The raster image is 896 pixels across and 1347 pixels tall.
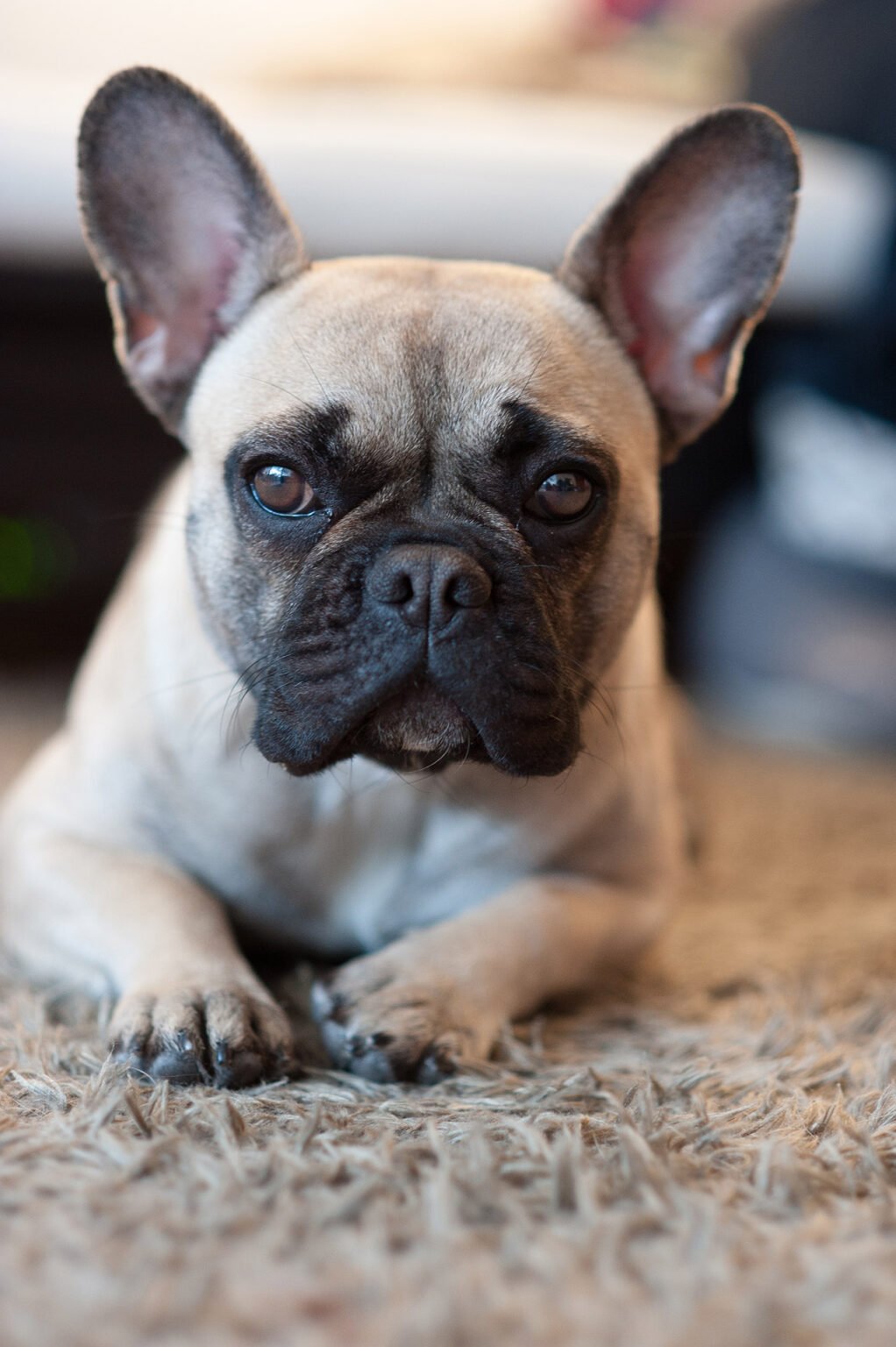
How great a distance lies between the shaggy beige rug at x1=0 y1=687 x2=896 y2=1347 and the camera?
75 centimetres

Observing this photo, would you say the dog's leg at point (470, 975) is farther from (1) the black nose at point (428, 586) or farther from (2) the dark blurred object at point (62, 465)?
(2) the dark blurred object at point (62, 465)

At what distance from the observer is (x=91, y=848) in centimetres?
139

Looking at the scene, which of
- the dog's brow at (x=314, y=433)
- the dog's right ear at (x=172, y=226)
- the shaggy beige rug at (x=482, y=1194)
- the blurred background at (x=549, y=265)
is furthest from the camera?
the blurred background at (x=549, y=265)

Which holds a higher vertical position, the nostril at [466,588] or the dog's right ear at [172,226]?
the dog's right ear at [172,226]

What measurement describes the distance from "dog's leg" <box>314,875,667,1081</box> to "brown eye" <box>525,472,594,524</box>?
0.41m

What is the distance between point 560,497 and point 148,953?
1.96 feet

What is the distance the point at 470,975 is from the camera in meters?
1.23

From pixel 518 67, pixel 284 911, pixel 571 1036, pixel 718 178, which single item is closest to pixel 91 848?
pixel 284 911

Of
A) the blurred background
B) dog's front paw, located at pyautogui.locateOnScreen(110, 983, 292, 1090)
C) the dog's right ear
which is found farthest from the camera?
the blurred background

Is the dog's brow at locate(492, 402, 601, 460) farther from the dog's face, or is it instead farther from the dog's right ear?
the dog's right ear

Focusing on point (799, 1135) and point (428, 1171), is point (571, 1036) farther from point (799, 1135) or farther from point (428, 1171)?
point (428, 1171)

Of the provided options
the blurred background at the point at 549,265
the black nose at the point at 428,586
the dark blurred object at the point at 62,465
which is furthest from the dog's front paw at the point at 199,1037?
the dark blurred object at the point at 62,465

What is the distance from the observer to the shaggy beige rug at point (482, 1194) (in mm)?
749

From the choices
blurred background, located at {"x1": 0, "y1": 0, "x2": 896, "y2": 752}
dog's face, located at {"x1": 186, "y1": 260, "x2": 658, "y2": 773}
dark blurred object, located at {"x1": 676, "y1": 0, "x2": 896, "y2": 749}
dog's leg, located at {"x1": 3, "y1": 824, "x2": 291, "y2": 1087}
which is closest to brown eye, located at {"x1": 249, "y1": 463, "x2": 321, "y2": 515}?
dog's face, located at {"x1": 186, "y1": 260, "x2": 658, "y2": 773}
